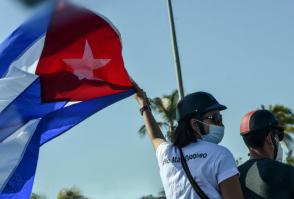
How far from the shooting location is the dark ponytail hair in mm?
4879

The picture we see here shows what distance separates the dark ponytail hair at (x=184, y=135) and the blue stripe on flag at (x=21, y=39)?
2.58 metres

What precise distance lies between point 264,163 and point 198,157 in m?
0.47

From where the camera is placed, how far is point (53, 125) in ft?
23.0

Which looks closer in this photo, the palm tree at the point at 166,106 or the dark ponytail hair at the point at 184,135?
the dark ponytail hair at the point at 184,135

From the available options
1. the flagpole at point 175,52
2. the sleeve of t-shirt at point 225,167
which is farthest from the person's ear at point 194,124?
the flagpole at point 175,52

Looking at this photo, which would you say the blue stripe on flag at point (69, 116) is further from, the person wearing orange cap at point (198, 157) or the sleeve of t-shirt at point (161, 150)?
the person wearing orange cap at point (198, 157)

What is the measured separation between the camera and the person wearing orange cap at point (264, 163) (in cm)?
471

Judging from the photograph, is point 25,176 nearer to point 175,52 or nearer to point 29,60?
point 29,60

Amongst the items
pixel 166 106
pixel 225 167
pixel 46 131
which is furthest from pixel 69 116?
pixel 166 106

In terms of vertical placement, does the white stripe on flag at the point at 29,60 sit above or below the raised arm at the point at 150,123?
above

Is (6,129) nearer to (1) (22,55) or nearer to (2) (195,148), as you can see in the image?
(1) (22,55)

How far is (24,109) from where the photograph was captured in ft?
22.7

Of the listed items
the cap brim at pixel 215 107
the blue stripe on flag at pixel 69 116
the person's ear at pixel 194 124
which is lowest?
the blue stripe on flag at pixel 69 116

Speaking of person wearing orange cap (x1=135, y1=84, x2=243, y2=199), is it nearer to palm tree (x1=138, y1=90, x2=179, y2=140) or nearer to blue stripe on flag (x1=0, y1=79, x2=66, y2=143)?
blue stripe on flag (x1=0, y1=79, x2=66, y2=143)
